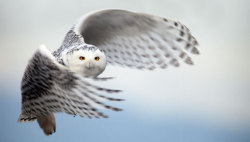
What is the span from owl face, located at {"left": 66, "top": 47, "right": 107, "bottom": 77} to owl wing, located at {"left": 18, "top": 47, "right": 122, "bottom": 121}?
0.25ft

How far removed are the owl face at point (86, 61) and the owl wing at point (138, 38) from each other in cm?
18

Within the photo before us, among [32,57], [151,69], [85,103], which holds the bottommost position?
[85,103]

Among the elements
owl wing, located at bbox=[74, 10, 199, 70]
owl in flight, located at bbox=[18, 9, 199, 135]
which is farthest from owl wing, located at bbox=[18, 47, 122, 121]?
owl wing, located at bbox=[74, 10, 199, 70]

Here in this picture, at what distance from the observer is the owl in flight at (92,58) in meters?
0.84

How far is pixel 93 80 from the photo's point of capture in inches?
31.6

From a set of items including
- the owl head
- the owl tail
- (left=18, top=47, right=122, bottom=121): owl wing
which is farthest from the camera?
the owl tail

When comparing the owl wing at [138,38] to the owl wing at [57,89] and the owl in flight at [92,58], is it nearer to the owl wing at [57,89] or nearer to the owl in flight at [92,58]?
the owl in flight at [92,58]

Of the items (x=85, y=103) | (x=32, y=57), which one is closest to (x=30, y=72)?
(x=32, y=57)

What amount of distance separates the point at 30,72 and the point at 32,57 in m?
0.04

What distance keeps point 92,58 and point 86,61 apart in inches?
0.6

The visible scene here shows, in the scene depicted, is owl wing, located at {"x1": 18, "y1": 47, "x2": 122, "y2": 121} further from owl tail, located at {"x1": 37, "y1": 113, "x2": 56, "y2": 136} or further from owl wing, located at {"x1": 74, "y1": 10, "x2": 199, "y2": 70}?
owl wing, located at {"x1": 74, "y1": 10, "x2": 199, "y2": 70}

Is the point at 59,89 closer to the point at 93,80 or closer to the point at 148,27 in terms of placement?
the point at 93,80

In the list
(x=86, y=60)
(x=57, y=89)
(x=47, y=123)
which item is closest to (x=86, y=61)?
(x=86, y=60)

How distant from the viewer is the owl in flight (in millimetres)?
845
